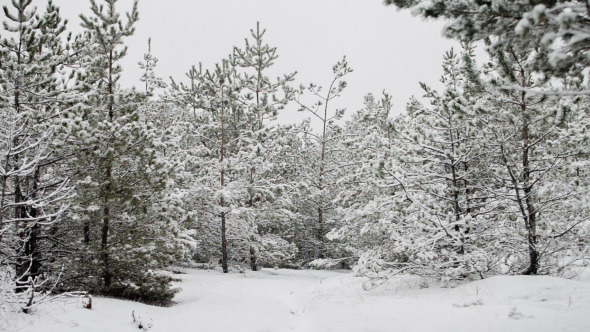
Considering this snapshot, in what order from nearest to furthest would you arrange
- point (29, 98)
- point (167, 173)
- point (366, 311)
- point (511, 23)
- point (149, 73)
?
point (511, 23), point (366, 311), point (29, 98), point (167, 173), point (149, 73)

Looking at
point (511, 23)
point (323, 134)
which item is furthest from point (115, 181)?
point (323, 134)

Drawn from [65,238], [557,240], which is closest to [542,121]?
[557,240]

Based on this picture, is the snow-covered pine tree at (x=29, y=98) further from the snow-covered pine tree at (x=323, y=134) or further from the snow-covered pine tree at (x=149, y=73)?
the snow-covered pine tree at (x=323, y=134)

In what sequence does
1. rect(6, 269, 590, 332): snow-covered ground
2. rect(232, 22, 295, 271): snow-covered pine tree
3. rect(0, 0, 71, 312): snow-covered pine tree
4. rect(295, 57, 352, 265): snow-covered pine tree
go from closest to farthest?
rect(6, 269, 590, 332): snow-covered ground → rect(0, 0, 71, 312): snow-covered pine tree → rect(232, 22, 295, 271): snow-covered pine tree → rect(295, 57, 352, 265): snow-covered pine tree

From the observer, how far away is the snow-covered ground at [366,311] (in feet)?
17.0

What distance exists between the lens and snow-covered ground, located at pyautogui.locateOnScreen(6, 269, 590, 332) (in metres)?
5.20

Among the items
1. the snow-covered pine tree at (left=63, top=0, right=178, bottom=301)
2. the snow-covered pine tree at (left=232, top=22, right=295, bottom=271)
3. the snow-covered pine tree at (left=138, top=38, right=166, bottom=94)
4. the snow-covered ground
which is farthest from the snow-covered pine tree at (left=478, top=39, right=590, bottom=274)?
the snow-covered pine tree at (left=138, top=38, right=166, bottom=94)

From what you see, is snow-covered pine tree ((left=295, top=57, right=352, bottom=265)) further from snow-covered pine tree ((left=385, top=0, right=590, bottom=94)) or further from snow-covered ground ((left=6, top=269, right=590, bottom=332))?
snow-covered pine tree ((left=385, top=0, right=590, bottom=94))

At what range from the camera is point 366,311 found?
675 cm

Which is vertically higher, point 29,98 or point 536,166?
point 29,98

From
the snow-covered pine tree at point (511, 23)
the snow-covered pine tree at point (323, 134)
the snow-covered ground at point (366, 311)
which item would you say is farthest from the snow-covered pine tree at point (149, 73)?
the snow-covered pine tree at point (511, 23)

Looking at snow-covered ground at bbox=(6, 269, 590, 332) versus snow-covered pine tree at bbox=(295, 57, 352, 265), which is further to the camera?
snow-covered pine tree at bbox=(295, 57, 352, 265)

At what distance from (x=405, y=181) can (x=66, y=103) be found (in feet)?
28.6

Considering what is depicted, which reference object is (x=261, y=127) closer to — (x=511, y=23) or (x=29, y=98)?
(x=29, y=98)
